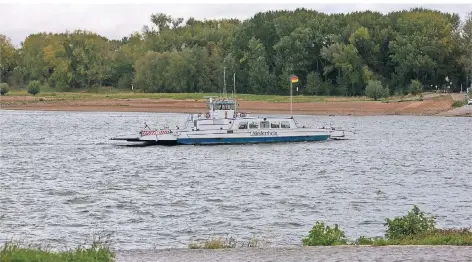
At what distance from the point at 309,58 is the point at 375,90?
18.3m

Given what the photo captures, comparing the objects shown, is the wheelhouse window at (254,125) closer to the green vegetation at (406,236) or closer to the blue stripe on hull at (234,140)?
the blue stripe on hull at (234,140)

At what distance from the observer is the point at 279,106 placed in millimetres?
128625

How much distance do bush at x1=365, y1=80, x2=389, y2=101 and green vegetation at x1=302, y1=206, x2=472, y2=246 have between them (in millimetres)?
109982

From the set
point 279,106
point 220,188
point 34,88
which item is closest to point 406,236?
point 220,188

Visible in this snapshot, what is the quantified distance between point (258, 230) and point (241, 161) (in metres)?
30.3

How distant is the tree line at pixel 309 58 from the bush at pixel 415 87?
8.29 feet

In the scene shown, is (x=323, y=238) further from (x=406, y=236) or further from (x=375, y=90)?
(x=375, y=90)

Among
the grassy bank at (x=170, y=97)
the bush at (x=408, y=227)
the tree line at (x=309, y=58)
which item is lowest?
the grassy bank at (x=170, y=97)

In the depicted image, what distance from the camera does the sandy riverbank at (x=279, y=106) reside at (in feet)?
404

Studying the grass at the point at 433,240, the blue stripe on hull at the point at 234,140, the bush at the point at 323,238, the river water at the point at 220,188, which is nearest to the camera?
the grass at the point at 433,240

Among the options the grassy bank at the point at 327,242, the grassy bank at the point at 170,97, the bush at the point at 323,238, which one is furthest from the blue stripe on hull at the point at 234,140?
the grassy bank at the point at 170,97

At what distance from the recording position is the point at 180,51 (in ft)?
566

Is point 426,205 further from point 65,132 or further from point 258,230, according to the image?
point 65,132

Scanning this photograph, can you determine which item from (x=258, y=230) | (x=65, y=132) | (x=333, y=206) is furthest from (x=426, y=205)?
(x=65, y=132)
